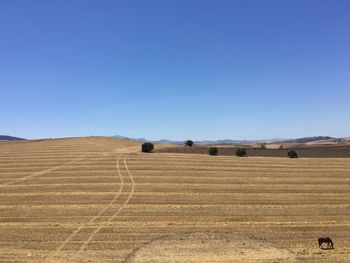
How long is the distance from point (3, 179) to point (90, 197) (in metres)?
13.7

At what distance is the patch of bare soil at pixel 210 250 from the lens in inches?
877

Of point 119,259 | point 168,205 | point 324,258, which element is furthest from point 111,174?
point 324,258

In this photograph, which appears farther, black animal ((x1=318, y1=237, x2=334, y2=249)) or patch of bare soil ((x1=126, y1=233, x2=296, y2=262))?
black animal ((x1=318, y1=237, x2=334, y2=249))

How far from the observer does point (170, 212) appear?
104 feet

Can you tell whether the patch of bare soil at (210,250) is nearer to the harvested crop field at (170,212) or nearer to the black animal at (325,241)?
the harvested crop field at (170,212)

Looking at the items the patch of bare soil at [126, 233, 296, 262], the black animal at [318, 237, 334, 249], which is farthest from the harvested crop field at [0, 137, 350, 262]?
the black animal at [318, 237, 334, 249]

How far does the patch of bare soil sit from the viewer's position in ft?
73.0

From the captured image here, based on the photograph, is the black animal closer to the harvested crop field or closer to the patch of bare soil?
the harvested crop field

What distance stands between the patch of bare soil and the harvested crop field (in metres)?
0.06

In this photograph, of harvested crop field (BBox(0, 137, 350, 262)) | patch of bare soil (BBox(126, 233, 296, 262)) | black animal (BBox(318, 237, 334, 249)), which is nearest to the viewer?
patch of bare soil (BBox(126, 233, 296, 262))

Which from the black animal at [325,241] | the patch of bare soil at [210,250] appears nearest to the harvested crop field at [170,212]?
the patch of bare soil at [210,250]

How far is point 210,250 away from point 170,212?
8414mm

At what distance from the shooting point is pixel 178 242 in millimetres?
25047

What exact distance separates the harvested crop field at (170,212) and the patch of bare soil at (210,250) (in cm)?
6
